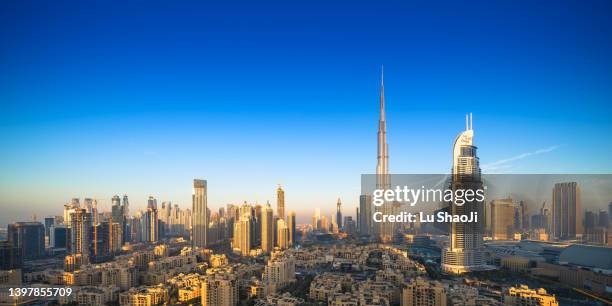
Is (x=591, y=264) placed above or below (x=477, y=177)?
A: below

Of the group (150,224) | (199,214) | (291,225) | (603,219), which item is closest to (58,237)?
(150,224)

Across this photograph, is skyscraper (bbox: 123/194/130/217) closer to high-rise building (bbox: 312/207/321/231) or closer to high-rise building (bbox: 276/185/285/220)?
high-rise building (bbox: 276/185/285/220)

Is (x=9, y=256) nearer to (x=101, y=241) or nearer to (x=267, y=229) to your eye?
(x=101, y=241)

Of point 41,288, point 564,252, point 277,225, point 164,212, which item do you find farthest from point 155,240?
point 564,252

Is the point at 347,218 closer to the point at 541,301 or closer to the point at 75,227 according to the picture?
the point at 75,227

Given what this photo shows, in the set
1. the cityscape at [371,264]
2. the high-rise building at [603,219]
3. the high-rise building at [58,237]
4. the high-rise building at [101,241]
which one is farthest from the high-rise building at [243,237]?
the high-rise building at [603,219]

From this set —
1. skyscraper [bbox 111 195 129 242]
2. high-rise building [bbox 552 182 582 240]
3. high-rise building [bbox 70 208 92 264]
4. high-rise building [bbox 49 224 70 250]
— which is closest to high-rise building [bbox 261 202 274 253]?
skyscraper [bbox 111 195 129 242]
